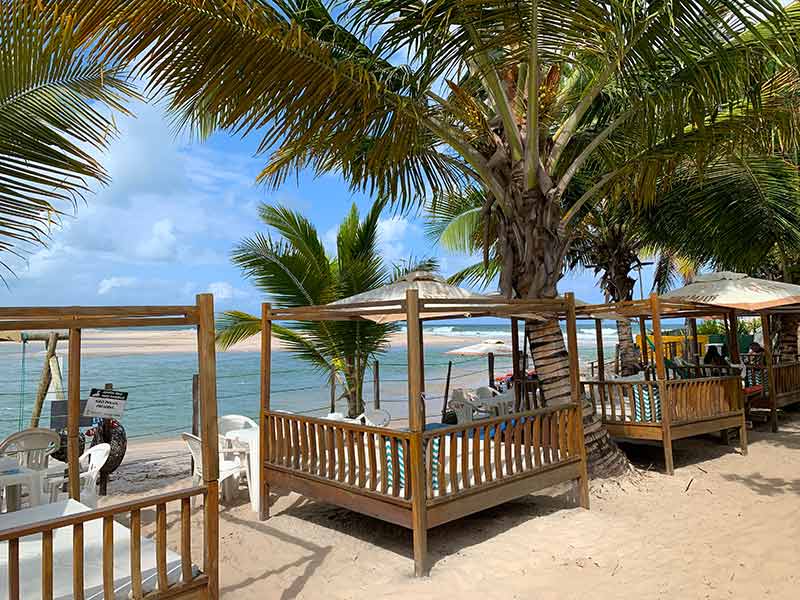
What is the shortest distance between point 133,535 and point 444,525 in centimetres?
334

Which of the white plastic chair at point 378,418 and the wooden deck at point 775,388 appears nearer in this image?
the white plastic chair at point 378,418

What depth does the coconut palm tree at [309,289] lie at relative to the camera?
946 centimetres

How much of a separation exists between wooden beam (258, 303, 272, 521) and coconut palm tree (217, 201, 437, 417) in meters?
3.20

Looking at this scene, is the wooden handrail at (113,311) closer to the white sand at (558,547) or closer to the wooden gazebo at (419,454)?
the wooden gazebo at (419,454)

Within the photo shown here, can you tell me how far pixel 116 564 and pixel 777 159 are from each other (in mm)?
11969

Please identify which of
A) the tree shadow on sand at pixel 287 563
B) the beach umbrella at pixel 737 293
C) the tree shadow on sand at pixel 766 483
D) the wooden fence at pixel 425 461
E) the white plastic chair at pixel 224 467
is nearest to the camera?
the tree shadow on sand at pixel 287 563

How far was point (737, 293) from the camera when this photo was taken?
838 cm

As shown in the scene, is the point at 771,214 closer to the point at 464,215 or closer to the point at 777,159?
the point at 777,159

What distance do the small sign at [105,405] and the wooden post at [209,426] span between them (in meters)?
2.10

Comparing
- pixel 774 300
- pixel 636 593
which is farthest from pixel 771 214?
pixel 636 593

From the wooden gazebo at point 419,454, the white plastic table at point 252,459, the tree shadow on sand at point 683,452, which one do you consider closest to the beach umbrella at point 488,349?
the tree shadow on sand at point 683,452

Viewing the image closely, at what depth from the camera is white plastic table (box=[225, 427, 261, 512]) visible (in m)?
6.09

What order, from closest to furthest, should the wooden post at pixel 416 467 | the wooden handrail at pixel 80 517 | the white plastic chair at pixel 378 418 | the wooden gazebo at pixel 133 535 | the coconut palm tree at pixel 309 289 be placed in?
the wooden handrail at pixel 80 517, the wooden gazebo at pixel 133 535, the wooden post at pixel 416 467, the white plastic chair at pixel 378 418, the coconut palm tree at pixel 309 289

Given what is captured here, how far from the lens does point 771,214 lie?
35.8 ft
